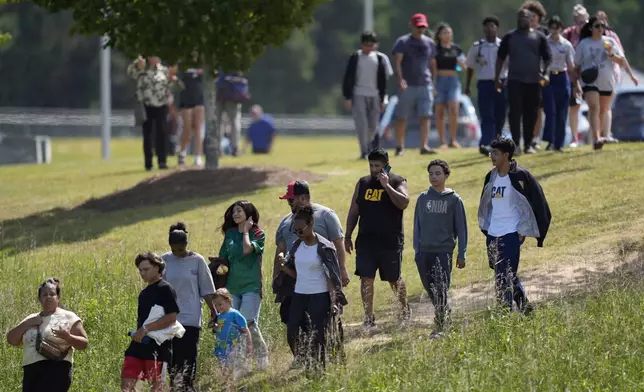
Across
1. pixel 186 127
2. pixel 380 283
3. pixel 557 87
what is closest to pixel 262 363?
pixel 380 283

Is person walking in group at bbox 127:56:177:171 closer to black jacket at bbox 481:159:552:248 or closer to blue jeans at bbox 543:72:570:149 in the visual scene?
blue jeans at bbox 543:72:570:149

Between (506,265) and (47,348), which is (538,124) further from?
(47,348)

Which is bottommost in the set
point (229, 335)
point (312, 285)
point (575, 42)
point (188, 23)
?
point (229, 335)

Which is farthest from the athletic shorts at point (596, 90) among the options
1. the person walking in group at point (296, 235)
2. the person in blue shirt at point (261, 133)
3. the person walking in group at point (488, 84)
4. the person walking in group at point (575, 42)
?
the person in blue shirt at point (261, 133)

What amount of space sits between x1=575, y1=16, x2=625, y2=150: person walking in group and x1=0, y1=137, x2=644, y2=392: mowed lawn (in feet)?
2.89

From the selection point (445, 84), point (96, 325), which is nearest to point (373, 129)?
point (445, 84)

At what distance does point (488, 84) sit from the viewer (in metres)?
22.3

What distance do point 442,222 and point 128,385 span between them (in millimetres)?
3229

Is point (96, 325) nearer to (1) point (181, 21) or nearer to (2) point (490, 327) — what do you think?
(2) point (490, 327)

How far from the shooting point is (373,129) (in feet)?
79.6

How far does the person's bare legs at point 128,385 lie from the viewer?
12.7 meters

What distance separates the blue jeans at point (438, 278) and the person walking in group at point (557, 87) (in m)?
8.02

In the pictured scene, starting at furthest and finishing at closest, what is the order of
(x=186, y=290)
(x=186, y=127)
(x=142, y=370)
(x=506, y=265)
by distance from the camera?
(x=186, y=127) → (x=506, y=265) → (x=186, y=290) → (x=142, y=370)

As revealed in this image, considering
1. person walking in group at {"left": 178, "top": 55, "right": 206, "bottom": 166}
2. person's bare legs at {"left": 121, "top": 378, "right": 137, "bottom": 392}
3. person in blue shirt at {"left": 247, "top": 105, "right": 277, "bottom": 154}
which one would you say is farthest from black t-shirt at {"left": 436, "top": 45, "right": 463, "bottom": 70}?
person in blue shirt at {"left": 247, "top": 105, "right": 277, "bottom": 154}
